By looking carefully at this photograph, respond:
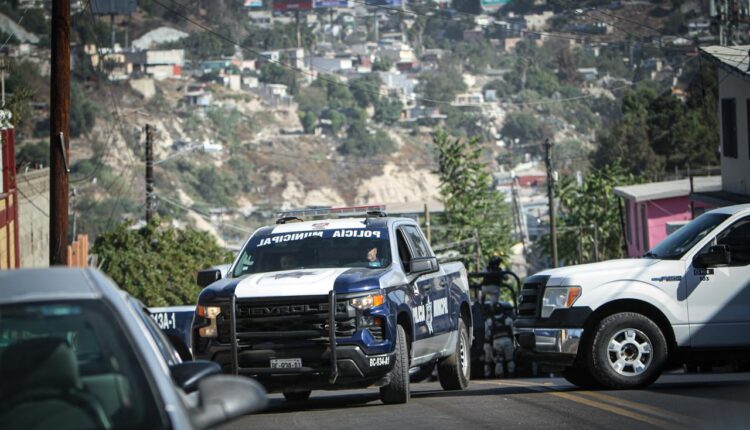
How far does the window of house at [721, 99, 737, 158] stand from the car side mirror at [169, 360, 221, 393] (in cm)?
3054

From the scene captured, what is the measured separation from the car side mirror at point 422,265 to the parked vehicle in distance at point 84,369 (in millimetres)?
8767

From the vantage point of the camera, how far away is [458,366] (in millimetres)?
15820

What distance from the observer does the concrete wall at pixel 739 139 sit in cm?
3303

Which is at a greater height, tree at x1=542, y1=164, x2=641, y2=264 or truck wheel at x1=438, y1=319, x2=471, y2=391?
truck wheel at x1=438, y1=319, x2=471, y2=391

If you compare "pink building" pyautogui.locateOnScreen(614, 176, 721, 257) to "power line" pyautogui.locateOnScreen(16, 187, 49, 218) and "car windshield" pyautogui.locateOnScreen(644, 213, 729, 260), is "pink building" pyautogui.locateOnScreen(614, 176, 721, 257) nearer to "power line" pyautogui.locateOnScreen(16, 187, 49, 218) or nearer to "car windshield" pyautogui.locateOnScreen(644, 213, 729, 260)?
"power line" pyautogui.locateOnScreen(16, 187, 49, 218)

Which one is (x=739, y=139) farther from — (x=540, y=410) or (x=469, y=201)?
(x=469, y=201)

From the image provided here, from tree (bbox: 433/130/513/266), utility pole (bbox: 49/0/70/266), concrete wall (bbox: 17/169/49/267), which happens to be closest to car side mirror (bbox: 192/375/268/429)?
utility pole (bbox: 49/0/70/266)

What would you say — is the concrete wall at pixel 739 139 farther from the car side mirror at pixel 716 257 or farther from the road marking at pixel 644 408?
the road marking at pixel 644 408

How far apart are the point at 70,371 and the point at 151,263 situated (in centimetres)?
5615

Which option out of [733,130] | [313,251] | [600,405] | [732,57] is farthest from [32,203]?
Result: [600,405]

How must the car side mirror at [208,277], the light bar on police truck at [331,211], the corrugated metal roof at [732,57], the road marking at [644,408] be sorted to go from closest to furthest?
the road marking at [644,408] → the car side mirror at [208,277] → the light bar on police truck at [331,211] → the corrugated metal roof at [732,57]

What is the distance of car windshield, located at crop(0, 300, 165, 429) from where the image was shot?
4.50 meters

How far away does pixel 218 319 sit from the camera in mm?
12977

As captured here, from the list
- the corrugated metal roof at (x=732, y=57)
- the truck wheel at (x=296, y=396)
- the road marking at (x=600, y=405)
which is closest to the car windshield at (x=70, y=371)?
the road marking at (x=600, y=405)
